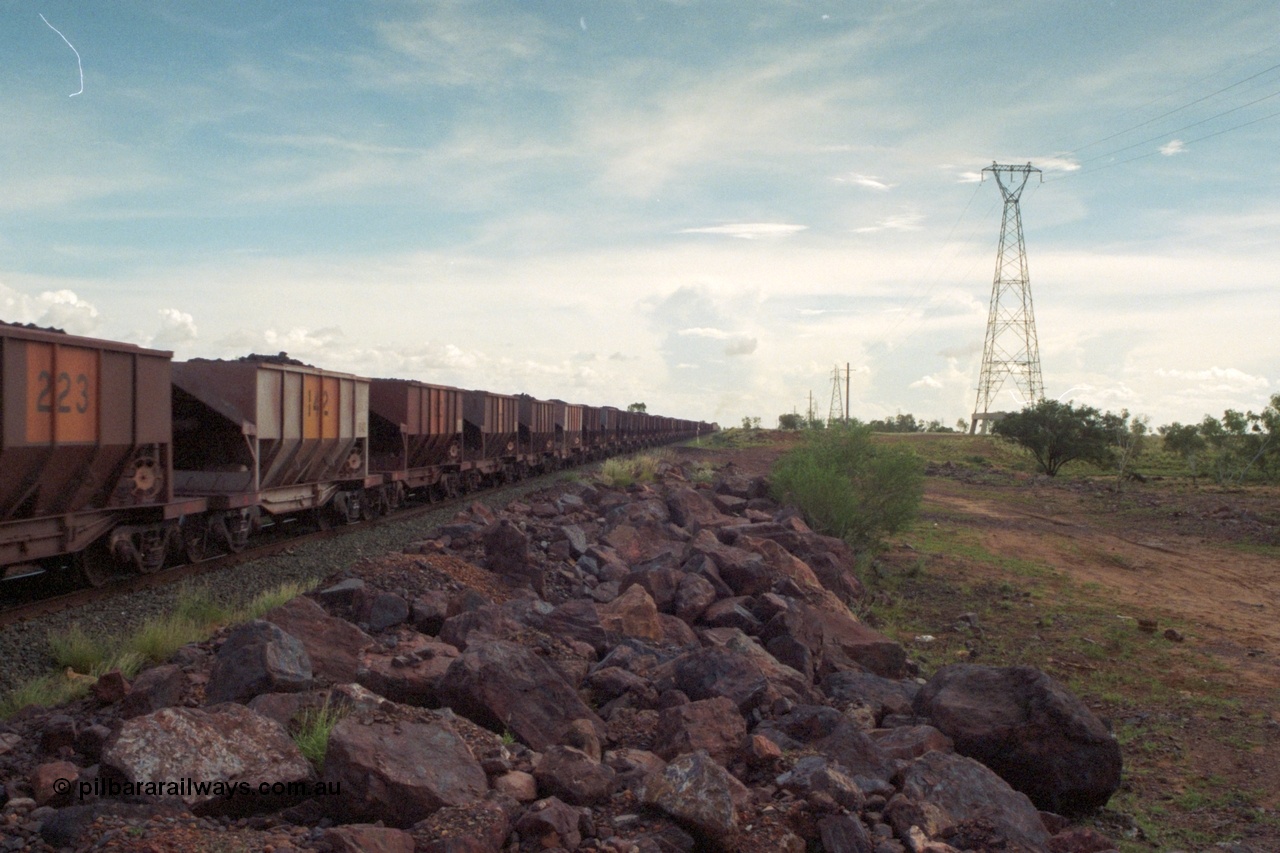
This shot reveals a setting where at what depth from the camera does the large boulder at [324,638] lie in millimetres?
6582

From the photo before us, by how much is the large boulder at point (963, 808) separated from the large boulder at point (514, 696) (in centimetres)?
192

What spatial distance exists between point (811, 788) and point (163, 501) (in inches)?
362

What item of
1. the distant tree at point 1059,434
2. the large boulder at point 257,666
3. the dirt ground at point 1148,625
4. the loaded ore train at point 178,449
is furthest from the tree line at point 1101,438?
the large boulder at point 257,666

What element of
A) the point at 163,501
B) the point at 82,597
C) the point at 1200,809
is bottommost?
the point at 1200,809

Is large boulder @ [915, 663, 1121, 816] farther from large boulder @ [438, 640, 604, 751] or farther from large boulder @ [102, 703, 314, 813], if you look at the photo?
large boulder @ [102, 703, 314, 813]

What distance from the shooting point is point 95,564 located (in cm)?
1088

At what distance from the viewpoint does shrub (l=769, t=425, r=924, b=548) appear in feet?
62.3

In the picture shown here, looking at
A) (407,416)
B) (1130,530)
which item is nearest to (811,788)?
(407,416)

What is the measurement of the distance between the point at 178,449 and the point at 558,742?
10244 millimetres

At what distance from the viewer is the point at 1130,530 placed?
25.5 metres

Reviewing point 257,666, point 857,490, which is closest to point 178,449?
point 257,666

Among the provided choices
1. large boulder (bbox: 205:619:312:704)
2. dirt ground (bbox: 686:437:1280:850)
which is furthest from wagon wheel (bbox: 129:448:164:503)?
dirt ground (bbox: 686:437:1280:850)

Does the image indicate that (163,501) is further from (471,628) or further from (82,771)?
(82,771)

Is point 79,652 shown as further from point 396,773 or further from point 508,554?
point 508,554
